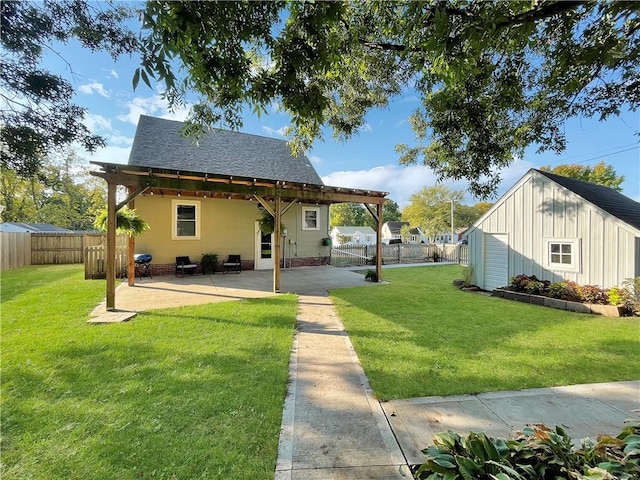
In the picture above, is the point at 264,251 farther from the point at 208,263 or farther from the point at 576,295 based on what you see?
the point at 576,295

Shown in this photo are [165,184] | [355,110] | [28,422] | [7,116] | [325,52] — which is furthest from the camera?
[165,184]

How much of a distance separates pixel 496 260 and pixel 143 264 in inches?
503

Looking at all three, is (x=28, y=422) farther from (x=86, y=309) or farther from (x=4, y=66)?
(x=4, y=66)

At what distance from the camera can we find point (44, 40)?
514cm

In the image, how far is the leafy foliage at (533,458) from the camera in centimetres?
142

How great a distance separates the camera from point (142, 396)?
2752 millimetres

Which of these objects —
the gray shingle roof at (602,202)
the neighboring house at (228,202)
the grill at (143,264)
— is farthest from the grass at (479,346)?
the grill at (143,264)

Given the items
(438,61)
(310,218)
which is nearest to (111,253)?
(438,61)

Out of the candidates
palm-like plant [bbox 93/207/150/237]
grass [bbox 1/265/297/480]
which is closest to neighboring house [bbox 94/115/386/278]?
palm-like plant [bbox 93/207/150/237]

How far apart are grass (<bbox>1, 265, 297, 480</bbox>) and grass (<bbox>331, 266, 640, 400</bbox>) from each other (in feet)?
4.63

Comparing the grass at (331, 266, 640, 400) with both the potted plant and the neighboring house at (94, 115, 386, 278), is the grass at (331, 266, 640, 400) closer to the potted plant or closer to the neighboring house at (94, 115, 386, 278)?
the neighboring house at (94, 115, 386, 278)

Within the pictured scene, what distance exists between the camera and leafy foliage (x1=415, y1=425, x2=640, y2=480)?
1.42 meters

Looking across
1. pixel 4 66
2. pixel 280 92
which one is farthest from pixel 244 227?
pixel 280 92

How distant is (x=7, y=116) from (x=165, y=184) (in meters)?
3.04
